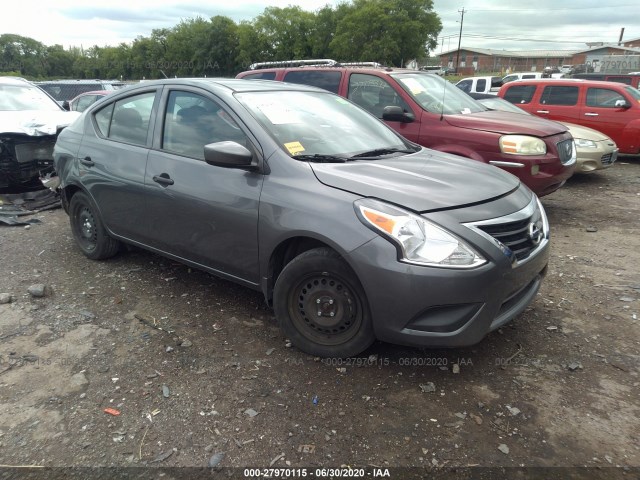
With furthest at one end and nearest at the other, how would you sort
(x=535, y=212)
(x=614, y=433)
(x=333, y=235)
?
(x=535, y=212) → (x=333, y=235) → (x=614, y=433)

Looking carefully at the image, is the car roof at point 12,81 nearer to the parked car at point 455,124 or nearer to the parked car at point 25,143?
the parked car at point 25,143

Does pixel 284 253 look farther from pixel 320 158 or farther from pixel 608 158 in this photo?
pixel 608 158

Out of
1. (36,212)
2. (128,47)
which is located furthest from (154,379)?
(128,47)

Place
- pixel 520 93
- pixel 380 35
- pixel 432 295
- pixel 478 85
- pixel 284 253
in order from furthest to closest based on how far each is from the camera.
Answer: pixel 380 35
pixel 478 85
pixel 520 93
pixel 284 253
pixel 432 295

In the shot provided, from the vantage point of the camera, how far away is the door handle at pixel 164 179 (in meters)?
3.46

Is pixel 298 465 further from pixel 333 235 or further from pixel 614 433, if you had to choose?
pixel 614 433

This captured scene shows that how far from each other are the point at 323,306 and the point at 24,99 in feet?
24.9

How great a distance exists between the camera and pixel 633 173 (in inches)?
343

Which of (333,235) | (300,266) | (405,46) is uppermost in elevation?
(405,46)

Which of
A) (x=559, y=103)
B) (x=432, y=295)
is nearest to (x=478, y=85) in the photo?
(x=559, y=103)

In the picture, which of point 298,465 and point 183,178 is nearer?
point 298,465

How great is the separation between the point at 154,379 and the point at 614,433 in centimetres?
246

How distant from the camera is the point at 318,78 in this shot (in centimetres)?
663

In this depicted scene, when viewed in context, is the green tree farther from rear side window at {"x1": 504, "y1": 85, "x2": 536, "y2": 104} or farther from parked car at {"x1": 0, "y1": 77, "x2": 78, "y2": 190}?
parked car at {"x1": 0, "y1": 77, "x2": 78, "y2": 190}
